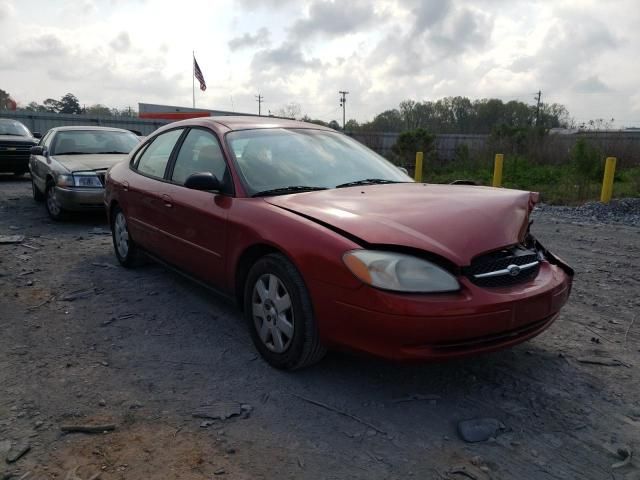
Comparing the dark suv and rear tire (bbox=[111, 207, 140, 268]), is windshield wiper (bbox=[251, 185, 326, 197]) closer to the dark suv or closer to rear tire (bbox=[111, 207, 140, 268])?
rear tire (bbox=[111, 207, 140, 268])

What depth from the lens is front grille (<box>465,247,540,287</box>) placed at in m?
2.67

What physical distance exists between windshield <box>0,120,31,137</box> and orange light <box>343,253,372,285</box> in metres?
13.6

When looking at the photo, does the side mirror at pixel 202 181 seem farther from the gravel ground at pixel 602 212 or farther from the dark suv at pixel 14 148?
the dark suv at pixel 14 148

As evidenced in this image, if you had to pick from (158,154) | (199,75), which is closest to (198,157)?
(158,154)

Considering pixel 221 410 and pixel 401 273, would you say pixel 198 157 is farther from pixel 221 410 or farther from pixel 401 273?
pixel 401 273

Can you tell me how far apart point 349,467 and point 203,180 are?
2.04 meters

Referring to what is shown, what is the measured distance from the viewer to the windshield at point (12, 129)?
1343 cm

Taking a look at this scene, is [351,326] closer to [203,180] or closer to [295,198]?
[295,198]

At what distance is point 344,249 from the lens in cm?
266

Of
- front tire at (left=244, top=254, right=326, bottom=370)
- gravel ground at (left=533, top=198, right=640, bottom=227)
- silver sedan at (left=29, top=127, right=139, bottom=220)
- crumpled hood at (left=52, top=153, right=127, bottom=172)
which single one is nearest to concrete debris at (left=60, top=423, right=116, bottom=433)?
front tire at (left=244, top=254, right=326, bottom=370)

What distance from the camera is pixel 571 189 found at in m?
12.1

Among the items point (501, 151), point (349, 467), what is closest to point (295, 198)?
point (349, 467)

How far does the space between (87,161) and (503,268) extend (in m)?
7.22

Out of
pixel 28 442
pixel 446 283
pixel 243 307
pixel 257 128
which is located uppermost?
pixel 257 128
